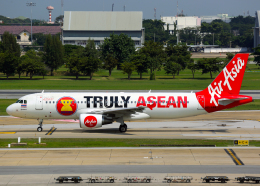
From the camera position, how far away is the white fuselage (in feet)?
130

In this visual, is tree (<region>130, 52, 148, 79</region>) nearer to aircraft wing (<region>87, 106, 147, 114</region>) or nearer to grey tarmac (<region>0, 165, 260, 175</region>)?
aircraft wing (<region>87, 106, 147, 114</region>)

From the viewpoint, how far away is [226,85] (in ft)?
134

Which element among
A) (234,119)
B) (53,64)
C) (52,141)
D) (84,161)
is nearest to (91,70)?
(53,64)

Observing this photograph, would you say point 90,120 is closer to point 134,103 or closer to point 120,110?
point 120,110

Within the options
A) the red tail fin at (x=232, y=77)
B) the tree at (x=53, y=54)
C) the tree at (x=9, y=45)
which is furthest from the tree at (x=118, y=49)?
the red tail fin at (x=232, y=77)

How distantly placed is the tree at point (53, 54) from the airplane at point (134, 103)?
8840cm

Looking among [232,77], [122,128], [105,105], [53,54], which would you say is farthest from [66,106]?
[53,54]

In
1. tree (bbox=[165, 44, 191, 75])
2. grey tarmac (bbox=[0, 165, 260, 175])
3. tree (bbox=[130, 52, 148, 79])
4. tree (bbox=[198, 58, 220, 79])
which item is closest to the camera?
grey tarmac (bbox=[0, 165, 260, 175])

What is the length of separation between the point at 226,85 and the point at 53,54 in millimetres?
96189

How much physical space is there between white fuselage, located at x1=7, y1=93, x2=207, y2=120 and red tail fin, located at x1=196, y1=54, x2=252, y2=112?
1341 mm

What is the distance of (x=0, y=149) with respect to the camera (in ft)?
105

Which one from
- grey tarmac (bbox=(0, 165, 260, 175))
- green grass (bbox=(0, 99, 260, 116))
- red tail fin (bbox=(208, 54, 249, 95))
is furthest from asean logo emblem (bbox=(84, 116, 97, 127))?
green grass (bbox=(0, 99, 260, 116))

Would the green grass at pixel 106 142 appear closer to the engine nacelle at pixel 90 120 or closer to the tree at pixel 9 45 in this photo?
the engine nacelle at pixel 90 120

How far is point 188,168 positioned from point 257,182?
5.25 meters
